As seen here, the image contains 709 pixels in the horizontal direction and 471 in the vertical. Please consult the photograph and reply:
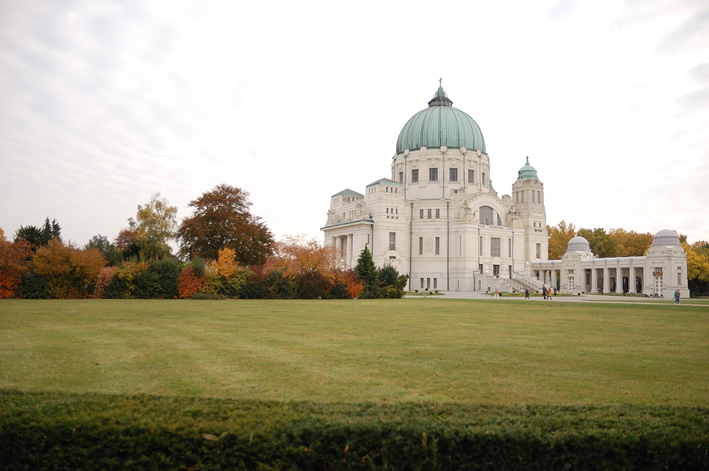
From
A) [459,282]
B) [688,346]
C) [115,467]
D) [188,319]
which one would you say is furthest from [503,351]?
[459,282]

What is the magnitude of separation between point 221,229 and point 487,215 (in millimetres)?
53221

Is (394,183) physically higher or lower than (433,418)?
higher

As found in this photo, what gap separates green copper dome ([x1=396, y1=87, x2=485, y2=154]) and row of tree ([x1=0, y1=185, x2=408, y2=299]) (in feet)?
135

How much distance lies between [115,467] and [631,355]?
14.3 metres

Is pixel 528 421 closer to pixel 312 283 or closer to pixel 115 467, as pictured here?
pixel 115 467

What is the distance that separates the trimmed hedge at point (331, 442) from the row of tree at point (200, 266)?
42.1 metres

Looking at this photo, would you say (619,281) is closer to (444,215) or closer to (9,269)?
(444,215)

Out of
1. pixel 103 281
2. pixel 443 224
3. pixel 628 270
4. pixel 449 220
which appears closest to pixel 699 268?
pixel 628 270

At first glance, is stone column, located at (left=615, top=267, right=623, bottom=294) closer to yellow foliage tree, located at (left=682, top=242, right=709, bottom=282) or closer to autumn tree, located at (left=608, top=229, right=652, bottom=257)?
yellow foliage tree, located at (left=682, top=242, right=709, bottom=282)

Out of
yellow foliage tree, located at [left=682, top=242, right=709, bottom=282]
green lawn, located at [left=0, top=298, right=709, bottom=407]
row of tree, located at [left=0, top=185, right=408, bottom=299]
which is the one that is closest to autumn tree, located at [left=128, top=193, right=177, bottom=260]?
row of tree, located at [left=0, top=185, right=408, bottom=299]

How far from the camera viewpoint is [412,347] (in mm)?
16609

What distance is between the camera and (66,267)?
43375mm

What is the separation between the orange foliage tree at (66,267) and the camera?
43250 millimetres

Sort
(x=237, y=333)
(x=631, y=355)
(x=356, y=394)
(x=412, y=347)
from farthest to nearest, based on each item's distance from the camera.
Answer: (x=237, y=333)
(x=412, y=347)
(x=631, y=355)
(x=356, y=394)
